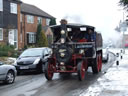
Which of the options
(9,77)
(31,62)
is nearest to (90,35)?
(31,62)

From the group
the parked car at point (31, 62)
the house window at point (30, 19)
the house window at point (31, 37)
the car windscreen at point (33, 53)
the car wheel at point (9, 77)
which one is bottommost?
the car wheel at point (9, 77)

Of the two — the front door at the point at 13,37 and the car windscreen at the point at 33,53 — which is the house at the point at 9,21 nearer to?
the front door at the point at 13,37

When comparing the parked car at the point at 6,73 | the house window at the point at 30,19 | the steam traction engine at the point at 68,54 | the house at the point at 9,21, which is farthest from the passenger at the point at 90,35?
the house window at the point at 30,19

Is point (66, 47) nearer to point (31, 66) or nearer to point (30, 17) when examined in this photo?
point (31, 66)

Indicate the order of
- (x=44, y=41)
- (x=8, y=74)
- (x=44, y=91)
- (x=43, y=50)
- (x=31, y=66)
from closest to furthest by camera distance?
(x=44, y=91) < (x=8, y=74) < (x=31, y=66) < (x=43, y=50) < (x=44, y=41)

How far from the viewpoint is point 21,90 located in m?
9.71

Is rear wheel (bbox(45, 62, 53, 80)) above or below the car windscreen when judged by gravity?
below

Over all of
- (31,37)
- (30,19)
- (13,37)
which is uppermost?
(30,19)

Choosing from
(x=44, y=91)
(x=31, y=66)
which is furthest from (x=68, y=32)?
(x=44, y=91)

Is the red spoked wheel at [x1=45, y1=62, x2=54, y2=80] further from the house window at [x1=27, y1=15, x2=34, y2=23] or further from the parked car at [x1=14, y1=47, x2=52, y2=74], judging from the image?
the house window at [x1=27, y1=15, x2=34, y2=23]

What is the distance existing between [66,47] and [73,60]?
73 centimetres

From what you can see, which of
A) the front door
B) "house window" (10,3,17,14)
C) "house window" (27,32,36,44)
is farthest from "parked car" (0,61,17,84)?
"house window" (27,32,36,44)

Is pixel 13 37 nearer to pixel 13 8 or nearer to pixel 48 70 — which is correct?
pixel 13 8

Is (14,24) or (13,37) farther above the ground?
(14,24)
